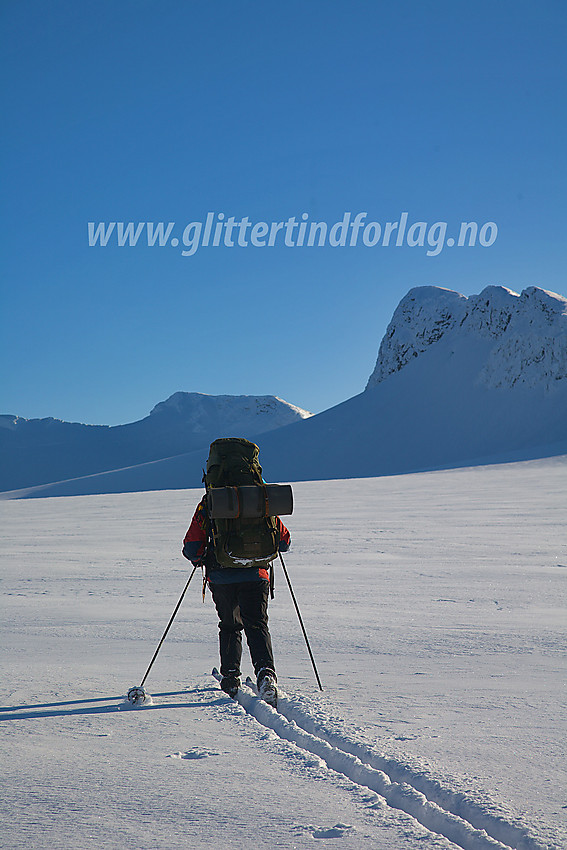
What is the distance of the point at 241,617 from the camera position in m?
4.62

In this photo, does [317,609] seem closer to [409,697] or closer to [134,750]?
[409,697]

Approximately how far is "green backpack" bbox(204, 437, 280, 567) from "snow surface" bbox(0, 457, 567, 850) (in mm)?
883

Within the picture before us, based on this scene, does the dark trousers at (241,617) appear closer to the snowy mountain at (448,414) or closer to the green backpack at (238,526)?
the green backpack at (238,526)

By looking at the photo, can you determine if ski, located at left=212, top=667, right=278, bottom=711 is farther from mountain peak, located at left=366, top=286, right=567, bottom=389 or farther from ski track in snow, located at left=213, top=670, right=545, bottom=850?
mountain peak, located at left=366, top=286, right=567, bottom=389

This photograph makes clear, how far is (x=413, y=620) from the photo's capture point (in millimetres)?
6156

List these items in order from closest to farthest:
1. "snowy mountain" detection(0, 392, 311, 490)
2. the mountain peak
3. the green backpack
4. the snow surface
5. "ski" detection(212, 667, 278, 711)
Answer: the snow surface → "ski" detection(212, 667, 278, 711) → the green backpack → the mountain peak → "snowy mountain" detection(0, 392, 311, 490)

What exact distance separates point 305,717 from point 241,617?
42.0 inches

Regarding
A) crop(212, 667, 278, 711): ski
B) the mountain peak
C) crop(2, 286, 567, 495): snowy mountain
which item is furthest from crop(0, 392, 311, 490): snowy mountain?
crop(212, 667, 278, 711): ski

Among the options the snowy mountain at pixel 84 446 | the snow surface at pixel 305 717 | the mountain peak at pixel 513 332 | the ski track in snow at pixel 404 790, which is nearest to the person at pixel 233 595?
the snow surface at pixel 305 717

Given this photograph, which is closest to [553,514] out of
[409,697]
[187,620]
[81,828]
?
[187,620]

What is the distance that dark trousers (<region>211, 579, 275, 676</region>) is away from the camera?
445 cm

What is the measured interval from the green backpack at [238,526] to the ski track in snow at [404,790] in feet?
3.39

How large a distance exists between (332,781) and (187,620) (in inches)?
146

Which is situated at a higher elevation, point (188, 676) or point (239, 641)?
point (239, 641)
